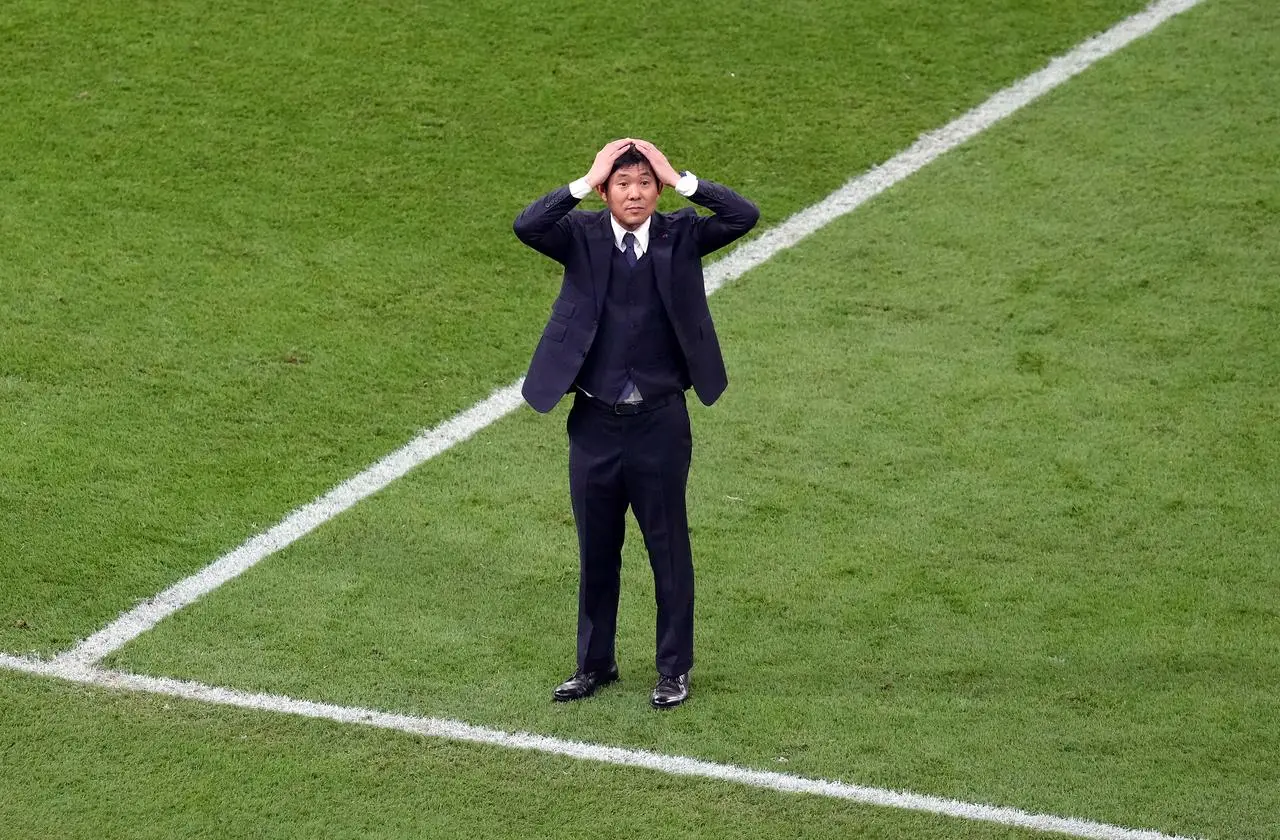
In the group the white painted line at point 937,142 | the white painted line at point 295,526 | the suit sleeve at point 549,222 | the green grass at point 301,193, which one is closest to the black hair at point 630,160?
the suit sleeve at point 549,222

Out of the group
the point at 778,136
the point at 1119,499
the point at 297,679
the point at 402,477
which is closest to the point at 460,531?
→ the point at 402,477

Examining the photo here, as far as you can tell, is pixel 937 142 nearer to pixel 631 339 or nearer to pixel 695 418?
pixel 695 418

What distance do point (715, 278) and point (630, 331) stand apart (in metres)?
3.62

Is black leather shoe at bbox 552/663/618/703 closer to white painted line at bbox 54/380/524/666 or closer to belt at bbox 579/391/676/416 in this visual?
belt at bbox 579/391/676/416

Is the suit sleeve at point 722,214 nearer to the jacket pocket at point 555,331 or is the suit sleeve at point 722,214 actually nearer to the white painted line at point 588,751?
the jacket pocket at point 555,331

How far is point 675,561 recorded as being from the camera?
6.70 meters

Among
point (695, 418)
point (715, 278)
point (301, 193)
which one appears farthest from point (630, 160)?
point (301, 193)

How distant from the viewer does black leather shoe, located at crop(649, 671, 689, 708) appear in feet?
→ 22.4

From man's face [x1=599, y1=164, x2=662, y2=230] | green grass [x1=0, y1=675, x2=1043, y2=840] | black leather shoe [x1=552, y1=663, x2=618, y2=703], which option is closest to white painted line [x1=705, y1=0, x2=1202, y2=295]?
black leather shoe [x1=552, y1=663, x2=618, y2=703]

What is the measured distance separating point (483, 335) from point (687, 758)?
10.9ft

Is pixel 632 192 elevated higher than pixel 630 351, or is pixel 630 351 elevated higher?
pixel 632 192

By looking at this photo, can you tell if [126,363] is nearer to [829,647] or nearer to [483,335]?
[483,335]

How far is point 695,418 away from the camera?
344 inches

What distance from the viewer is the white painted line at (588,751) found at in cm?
621
